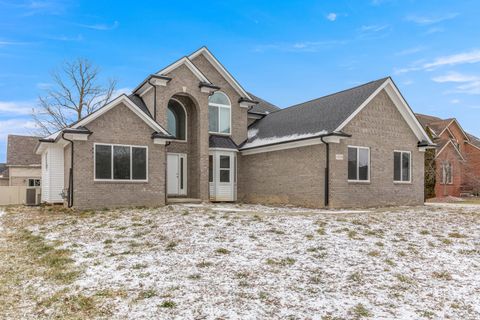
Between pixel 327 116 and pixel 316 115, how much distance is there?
42.4 inches

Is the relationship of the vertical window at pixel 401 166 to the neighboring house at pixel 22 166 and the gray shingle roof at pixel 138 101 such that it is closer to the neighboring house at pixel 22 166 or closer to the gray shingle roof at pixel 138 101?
the gray shingle roof at pixel 138 101

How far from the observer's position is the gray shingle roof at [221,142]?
2122 centimetres

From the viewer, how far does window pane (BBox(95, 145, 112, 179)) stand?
54.2ft

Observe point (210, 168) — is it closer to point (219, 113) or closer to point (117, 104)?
point (219, 113)

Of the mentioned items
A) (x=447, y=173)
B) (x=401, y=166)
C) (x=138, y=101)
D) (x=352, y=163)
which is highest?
(x=138, y=101)

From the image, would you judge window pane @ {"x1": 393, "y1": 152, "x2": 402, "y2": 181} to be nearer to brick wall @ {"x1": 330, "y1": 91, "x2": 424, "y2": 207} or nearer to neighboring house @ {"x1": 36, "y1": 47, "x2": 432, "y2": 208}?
neighboring house @ {"x1": 36, "y1": 47, "x2": 432, "y2": 208}

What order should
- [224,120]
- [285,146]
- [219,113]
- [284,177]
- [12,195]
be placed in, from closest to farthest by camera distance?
[285,146], [284,177], [219,113], [224,120], [12,195]

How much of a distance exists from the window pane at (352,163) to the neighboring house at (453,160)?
14.2 m

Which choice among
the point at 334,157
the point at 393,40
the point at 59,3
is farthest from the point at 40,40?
the point at 393,40

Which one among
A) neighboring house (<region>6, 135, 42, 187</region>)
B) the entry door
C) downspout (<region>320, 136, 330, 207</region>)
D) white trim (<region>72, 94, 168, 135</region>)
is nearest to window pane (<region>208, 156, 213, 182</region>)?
the entry door

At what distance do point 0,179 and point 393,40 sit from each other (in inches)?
1349

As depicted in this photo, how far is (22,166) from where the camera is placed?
32375 mm

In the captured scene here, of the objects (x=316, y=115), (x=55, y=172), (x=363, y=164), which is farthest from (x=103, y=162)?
(x=363, y=164)

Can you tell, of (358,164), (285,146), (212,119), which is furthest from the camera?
(212,119)
